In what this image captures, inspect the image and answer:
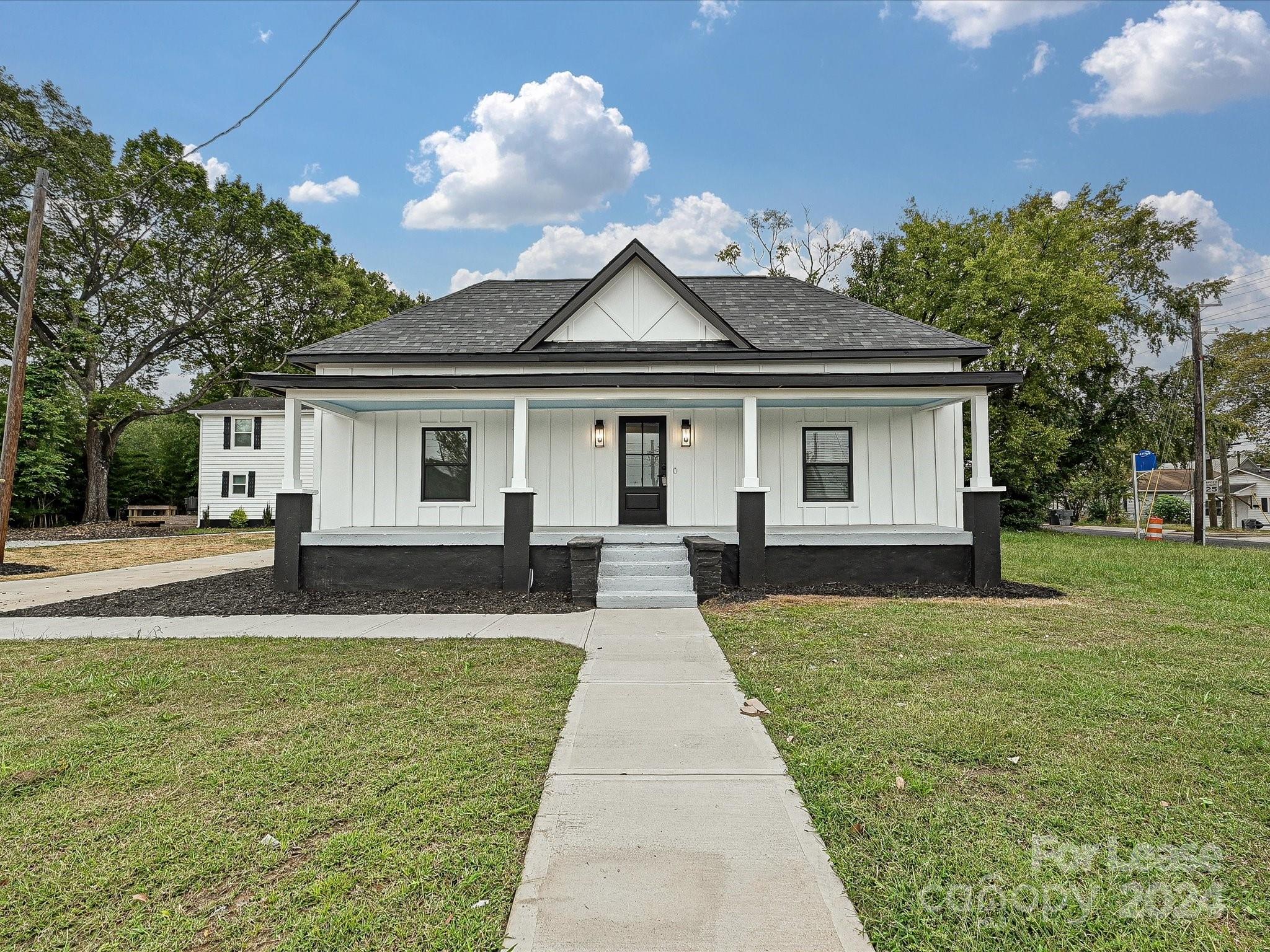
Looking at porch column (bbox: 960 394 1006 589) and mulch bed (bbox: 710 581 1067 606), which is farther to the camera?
porch column (bbox: 960 394 1006 589)

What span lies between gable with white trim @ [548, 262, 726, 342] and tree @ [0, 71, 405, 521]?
1921 cm

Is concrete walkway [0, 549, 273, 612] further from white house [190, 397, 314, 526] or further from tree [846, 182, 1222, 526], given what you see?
tree [846, 182, 1222, 526]

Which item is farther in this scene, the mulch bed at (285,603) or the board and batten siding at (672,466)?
the board and batten siding at (672,466)

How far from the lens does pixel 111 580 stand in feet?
32.2

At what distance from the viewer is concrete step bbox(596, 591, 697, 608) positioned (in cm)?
762

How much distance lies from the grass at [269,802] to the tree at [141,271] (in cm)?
2345

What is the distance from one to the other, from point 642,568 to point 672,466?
2.61 meters

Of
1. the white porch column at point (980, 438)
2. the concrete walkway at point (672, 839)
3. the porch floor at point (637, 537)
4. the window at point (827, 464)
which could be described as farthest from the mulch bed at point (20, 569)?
the white porch column at point (980, 438)

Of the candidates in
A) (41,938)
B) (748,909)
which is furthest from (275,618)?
(748,909)

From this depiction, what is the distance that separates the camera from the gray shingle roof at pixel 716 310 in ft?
34.4

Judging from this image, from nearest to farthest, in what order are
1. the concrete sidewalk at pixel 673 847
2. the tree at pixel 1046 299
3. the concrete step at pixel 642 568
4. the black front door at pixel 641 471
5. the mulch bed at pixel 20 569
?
the concrete sidewalk at pixel 673 847 → the concrete step at pixel 642 568 → the black front door at pixel 641 471 → the mulch bed at pixel 20 569 → the tree at pixel 1046 299

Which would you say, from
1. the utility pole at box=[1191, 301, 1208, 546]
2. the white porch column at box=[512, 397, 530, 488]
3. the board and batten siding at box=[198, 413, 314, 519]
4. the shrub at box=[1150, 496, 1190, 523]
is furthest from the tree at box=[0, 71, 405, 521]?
the shrub at box=[1150, 496, 1190, 523]

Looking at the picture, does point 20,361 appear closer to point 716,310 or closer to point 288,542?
point 288,542

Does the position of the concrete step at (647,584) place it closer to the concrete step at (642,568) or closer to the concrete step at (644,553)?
the concrete step at (642,568)
